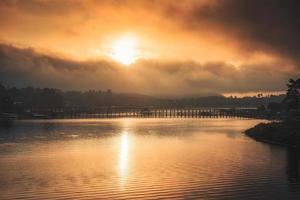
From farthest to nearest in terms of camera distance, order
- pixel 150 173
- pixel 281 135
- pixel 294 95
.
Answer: pixel 294 95 < pixel 281 135 < pixel 150 173

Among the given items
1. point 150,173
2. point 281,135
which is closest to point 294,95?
point 281,135

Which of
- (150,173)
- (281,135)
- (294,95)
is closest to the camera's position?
(150,173)

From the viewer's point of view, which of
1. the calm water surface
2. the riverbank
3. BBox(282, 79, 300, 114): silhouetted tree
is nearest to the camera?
the calm water surface

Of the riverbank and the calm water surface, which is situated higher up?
the riverbank

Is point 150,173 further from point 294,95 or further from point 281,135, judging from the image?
point 294,95

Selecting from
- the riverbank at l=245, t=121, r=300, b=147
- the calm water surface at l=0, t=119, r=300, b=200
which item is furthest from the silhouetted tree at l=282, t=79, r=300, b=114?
the calm water surface at l=0, t=119, r=300, b=200

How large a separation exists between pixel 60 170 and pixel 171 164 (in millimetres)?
11147

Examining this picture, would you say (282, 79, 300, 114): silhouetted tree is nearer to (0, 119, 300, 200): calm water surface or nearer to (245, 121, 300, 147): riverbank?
(245, 121, 300, 147): riverbank

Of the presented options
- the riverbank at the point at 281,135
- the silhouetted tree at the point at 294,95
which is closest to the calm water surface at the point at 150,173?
the riverbank at the point at 281,135

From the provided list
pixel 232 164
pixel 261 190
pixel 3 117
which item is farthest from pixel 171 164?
pixel 3 117

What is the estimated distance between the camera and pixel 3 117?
6604 inches

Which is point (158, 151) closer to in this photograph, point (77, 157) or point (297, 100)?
point (77, 157)

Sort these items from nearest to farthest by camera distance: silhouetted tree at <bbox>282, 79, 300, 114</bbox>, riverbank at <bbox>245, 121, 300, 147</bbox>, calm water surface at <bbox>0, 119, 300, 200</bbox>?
calm water surface at <bbox>0, 119, 300, 200</bbox>
riverbank at <bbox>245, 121, 300, 147</bbox>
silhouetted tree at <bbox>282, 79, 300, 114</bbox>

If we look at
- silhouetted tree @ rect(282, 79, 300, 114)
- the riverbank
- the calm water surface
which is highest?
silhouetted tree @ rect(282, 79, 300, 114)
